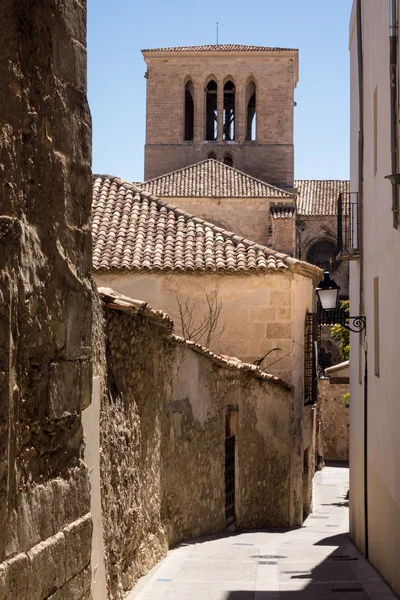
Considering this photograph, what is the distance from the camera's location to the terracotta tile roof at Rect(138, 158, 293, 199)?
42719 mm

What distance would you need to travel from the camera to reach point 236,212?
42625mm

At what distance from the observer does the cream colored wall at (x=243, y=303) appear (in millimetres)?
17781

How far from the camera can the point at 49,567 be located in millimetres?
3287

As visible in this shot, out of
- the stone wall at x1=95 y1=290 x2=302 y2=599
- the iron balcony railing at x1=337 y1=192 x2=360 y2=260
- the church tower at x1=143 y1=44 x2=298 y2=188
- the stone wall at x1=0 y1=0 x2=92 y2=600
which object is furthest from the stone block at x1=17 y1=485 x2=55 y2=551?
the church tower at x1=143 y1=44 x2=298 y2=188

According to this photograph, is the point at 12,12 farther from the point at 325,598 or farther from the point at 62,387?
the point at 325,598

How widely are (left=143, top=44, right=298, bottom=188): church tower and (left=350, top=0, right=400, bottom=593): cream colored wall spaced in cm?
3835

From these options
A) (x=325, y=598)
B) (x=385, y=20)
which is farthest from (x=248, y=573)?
(x=385, y=20)

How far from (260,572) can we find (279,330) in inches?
339

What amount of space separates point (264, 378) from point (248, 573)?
6658mm

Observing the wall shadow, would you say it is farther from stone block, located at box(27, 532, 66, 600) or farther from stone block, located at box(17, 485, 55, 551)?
stone block, located at box(17, 485, 55, 551)

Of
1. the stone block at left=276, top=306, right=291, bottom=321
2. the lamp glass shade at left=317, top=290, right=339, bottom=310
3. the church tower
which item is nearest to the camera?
the lamp glass shade at left=317, top=290, right=339, bottom=310

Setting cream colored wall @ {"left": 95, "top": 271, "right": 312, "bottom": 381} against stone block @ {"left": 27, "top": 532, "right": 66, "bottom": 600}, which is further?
cream colored wall @ {"left": 95, "top": 271, "right": 312, "bottom": 381}

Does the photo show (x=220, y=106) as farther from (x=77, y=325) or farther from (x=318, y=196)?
(x=77, y=325)

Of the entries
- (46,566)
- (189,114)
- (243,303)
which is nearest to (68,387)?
(46,566)
